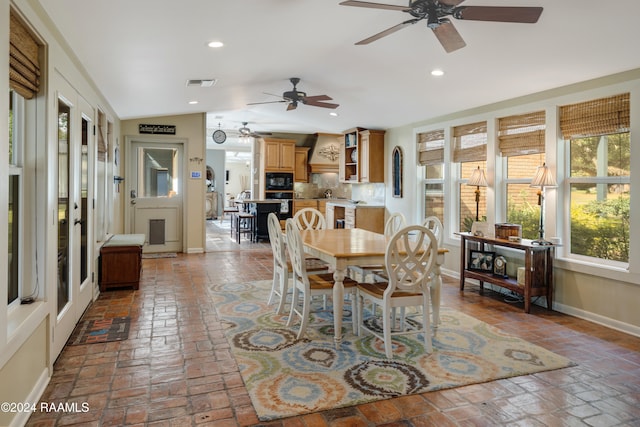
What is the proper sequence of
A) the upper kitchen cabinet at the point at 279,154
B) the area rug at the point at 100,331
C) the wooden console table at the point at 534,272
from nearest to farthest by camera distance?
the area rug at the point at 100,331, the wooden console table at the point at 534,272, the upper kitchen cabinet at the point at 279,154

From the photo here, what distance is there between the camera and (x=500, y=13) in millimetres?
2486

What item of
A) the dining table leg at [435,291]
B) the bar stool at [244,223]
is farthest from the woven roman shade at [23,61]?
the bar stool at [244,223]

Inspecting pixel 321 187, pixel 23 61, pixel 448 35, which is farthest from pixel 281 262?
pixel 321 187

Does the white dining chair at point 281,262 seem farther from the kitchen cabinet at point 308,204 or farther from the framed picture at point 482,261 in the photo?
the kitchen cabinet at point 308,204

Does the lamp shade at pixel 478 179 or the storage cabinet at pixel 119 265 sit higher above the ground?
the lamp shade at pixel 478 179

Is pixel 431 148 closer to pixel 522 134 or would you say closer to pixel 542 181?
pixel 522 134

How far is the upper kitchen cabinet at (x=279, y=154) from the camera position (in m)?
10.0

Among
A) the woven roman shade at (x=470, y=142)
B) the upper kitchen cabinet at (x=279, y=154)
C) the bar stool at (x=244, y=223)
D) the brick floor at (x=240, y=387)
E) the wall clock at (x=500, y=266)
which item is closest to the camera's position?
the brick floor at (x=240, y=387)

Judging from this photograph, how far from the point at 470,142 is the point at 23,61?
491cm

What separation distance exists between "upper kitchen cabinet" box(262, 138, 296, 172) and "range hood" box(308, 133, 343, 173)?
1.67 feet

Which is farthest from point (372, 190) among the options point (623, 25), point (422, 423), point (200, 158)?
point (422, 423)

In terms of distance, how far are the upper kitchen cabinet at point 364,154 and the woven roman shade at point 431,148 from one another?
1.14 metres

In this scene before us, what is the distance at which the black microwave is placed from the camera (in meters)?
10.1

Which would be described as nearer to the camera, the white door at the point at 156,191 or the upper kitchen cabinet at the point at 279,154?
the white door at the point at 156,191
